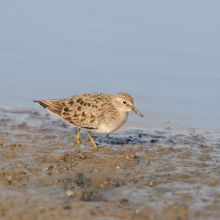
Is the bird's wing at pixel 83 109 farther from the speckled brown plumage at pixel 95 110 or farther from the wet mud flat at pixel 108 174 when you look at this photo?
the wet mud flat at pixel 108 174

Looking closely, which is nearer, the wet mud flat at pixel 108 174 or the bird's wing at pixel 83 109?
the wet mud flat at pixel 108 174

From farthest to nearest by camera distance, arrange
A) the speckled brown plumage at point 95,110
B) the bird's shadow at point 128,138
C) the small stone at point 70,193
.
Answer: the bird's shadow at point 128,138 → the speckled brown plumage at point 95,110 → the small stone at point 70,193

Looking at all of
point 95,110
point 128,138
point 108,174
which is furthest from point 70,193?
point 128,138

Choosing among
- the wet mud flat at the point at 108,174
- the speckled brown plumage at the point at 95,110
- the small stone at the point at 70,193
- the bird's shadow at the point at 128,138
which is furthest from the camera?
the bird's shadow at the point at 128,138

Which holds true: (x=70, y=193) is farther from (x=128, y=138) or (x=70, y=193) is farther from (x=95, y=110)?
(x=128, y=138)

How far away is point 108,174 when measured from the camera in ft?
23.6

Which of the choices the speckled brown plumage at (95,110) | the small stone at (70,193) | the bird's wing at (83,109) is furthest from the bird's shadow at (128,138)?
the small stone at (70,193)

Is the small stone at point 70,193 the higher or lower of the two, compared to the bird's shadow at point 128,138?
lower

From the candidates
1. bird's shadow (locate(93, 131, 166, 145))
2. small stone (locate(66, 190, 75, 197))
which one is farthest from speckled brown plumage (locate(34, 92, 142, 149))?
small stone (locate(66, 190, 75, 197))

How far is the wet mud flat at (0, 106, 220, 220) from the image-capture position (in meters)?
5.77

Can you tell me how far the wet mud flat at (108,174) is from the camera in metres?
5.77

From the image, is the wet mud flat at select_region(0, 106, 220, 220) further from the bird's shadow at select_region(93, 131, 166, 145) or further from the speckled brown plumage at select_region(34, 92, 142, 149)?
the speckled brown plumage at select_region(34, 92, 142, 149)

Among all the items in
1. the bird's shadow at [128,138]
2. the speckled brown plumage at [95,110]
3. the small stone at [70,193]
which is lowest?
the small stone at [70,193]

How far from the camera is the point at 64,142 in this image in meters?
9.27
